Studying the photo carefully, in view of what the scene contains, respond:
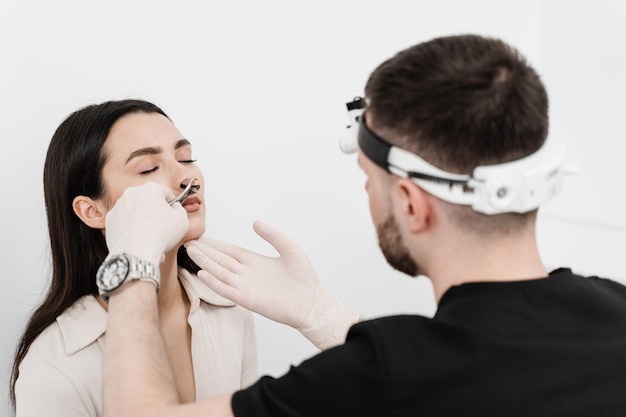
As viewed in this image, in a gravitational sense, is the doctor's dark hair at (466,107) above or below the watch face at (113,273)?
above

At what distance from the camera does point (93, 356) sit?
158 centimetres

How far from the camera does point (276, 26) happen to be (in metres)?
2.16

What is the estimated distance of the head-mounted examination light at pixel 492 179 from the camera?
3.60 feet

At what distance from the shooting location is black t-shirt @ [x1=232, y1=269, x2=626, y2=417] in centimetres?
105

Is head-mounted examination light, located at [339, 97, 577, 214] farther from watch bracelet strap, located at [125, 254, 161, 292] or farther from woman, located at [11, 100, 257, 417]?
woman, located at [11, 100, 257, 417]

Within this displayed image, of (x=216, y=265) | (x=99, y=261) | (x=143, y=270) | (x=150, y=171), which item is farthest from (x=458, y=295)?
(x=99, y=261)

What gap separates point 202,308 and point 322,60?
0.85 m

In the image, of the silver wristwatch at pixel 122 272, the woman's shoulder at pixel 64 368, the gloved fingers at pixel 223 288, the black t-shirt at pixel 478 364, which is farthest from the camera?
the gloved fingers at pixel 223 288

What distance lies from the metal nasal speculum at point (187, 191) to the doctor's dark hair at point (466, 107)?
57 centimetres

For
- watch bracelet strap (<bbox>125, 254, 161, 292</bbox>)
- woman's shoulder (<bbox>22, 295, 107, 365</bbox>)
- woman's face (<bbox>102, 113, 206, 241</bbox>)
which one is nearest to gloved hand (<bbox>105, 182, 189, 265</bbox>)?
watch bracelet strap (<bbox>125, 254, 161, 292</bbox>)

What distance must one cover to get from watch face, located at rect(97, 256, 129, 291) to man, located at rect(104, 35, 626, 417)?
0.10 meters

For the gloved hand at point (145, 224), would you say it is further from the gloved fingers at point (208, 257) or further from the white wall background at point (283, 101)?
the white wall background at point (283, 101)

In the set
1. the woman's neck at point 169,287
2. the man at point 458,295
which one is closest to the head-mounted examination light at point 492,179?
the man at point 458,295

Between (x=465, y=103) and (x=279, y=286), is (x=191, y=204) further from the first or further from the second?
(x=465, y=103)
